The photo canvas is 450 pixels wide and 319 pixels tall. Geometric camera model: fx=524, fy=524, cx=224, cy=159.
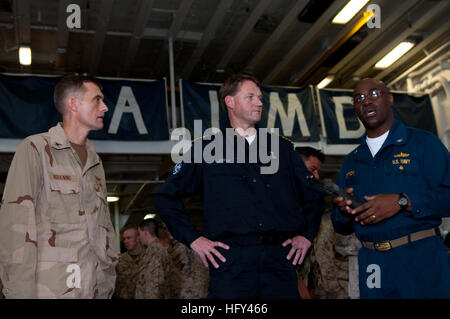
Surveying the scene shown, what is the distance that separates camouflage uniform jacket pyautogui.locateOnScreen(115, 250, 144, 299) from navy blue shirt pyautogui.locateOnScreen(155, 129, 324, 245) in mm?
5951

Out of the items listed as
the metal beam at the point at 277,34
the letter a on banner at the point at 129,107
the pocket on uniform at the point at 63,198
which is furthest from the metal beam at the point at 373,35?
the pocket on uniform at the point at 63,198

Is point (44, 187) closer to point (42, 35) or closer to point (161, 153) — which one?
point (161, 153)

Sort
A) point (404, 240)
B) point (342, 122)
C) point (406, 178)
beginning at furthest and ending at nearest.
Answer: point (342, 122) → point (406, 178) → point (404, 240)

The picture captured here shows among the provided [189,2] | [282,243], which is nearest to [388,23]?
[189,2]

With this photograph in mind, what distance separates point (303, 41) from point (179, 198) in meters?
8.24

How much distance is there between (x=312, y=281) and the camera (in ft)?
18.4

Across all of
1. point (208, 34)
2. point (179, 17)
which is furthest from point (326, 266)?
point (208, 34)

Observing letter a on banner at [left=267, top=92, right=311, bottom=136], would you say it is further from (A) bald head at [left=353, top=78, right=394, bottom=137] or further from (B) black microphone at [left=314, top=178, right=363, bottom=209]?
(B) black microphone at [left=314, top=178, right=363, bottom=209]

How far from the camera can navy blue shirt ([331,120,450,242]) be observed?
2861 mm

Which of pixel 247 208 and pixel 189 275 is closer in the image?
pixel 247 208

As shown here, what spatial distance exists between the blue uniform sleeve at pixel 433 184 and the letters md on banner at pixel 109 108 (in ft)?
21.3

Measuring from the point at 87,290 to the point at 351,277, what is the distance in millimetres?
3580

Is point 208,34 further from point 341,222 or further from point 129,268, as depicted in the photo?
point 341,222

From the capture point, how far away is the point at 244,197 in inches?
110
